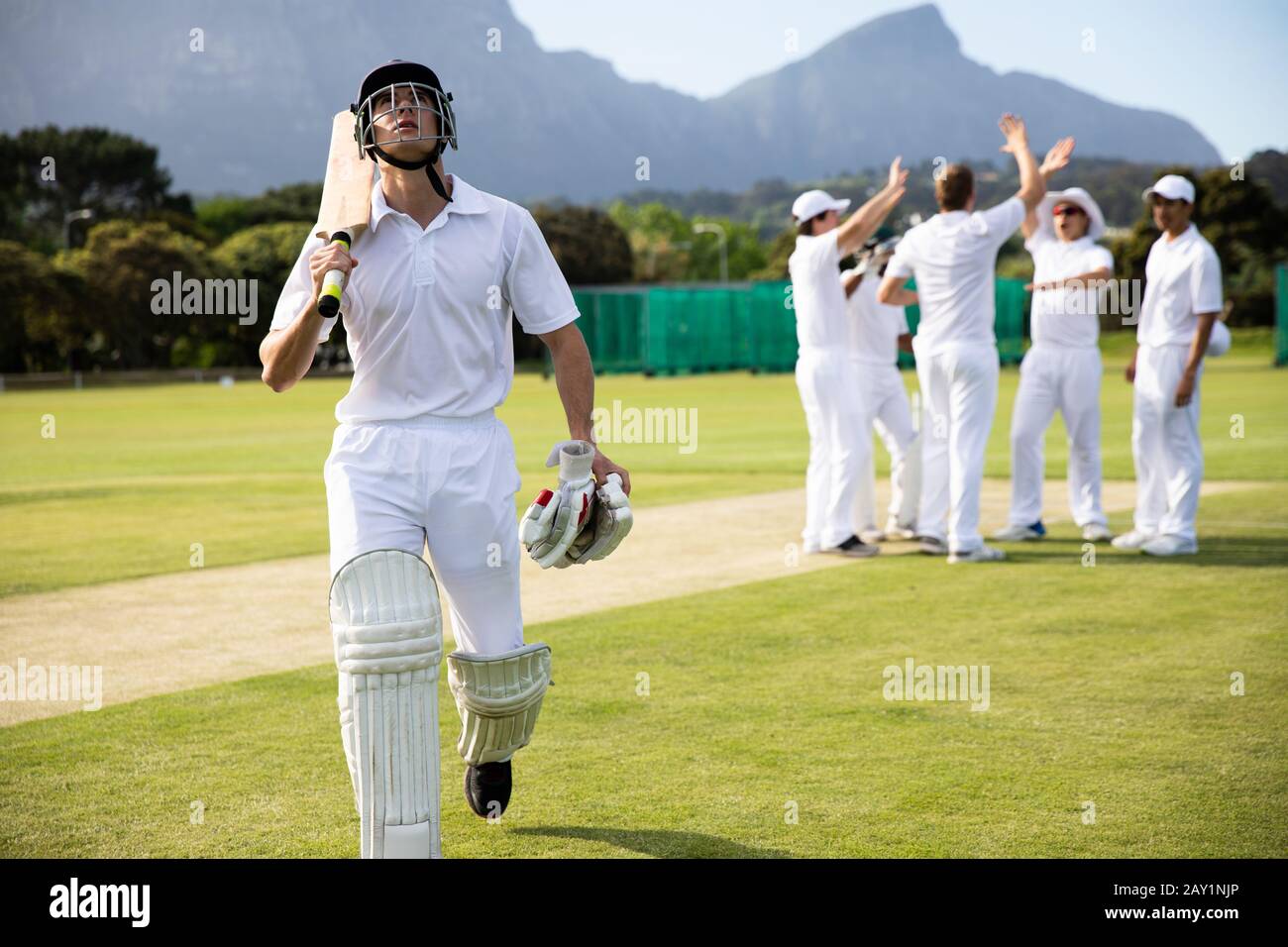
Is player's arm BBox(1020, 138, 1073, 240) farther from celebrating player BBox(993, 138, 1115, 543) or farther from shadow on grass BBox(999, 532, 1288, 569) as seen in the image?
shadow on grass BBox(999, 532, 1288, 569)

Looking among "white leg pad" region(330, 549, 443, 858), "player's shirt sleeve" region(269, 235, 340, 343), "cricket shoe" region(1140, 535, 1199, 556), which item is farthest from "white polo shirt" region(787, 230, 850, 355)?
"white leg pad" region(330, 549, 443, 858)

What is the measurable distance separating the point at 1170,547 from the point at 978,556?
148 cm

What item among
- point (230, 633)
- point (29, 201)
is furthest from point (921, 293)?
point (29, 201)

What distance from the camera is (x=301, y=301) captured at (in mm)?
4598

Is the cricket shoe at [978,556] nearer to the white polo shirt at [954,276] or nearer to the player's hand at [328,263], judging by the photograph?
the white polo shirt at [954,276]

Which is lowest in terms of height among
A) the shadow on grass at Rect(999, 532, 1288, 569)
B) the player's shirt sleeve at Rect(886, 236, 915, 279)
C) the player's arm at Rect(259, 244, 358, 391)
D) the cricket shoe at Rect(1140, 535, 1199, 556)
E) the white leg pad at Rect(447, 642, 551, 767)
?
the shadow on grass at Rect(999, 532, 1288, 569)

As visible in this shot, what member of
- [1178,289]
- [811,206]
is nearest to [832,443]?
[811,206]

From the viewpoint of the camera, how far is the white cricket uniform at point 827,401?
11430 millimetres

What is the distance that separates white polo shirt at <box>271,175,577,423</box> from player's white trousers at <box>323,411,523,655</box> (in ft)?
0.29

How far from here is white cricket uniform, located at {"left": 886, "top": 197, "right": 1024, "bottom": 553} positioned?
11.0 metres

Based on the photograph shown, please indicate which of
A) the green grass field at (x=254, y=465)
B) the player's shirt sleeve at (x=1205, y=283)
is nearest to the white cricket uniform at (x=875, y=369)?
the player's shirt sleeve at (x=1205, y=283)

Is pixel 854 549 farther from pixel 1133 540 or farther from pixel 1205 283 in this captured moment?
pixel 1205 283
